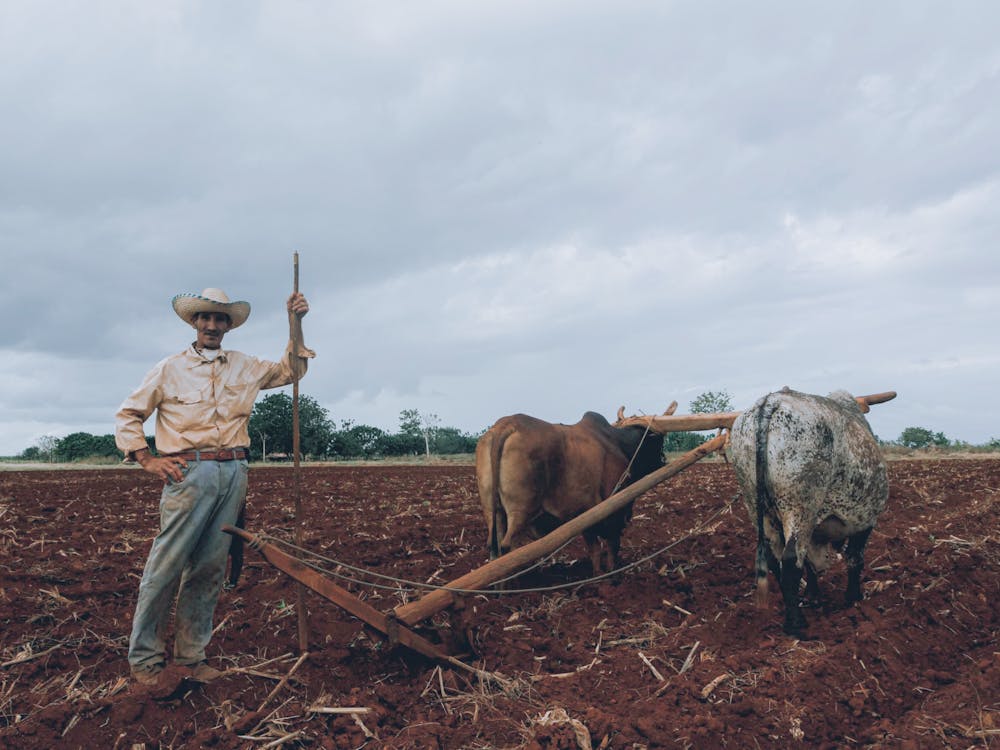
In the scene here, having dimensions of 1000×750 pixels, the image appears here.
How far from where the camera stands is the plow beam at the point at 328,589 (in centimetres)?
425

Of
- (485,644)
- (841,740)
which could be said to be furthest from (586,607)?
(841,740)

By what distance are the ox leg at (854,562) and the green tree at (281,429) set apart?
51.1m

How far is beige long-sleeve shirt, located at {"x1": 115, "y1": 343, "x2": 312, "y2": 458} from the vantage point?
453 centimetres

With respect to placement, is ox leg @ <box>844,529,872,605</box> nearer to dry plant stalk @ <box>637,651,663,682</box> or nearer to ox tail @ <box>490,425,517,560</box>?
dry plant stalk @ <box>637,651,663,682</box>

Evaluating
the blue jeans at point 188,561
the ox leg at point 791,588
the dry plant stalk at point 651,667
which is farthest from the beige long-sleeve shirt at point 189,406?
the ox leg at point 791,588

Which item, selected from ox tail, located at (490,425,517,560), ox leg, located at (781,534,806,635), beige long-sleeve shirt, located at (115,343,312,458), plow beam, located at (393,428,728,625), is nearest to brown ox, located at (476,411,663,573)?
ox tail, located at (490,425,517,560)

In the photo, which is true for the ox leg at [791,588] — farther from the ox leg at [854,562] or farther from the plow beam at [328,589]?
the plow beam at [328,589]

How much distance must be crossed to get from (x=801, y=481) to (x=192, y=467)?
170 inches

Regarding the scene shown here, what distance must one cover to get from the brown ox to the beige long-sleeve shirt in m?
2.51

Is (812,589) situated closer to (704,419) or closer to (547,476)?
(704,419)

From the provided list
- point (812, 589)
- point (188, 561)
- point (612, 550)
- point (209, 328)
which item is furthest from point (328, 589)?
point (812, 589)

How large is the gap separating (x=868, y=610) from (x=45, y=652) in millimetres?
6381

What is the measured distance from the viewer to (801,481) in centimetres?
533

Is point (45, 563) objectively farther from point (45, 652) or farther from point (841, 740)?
point (841, 740)
